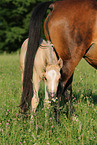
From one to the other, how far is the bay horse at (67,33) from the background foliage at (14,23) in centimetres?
2587

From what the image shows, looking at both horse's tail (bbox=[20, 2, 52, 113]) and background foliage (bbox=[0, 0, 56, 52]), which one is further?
background foliage (bbox=[0, 0, 56, 52])

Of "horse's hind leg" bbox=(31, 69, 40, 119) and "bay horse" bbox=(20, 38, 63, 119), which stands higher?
"bay horse" bbox=(20, 38, 63, 119)

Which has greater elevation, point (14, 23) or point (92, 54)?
point (14, 23)

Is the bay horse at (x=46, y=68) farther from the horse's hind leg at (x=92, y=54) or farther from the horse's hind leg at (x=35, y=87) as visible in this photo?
the horse's hind leg at (x=92, y=54)

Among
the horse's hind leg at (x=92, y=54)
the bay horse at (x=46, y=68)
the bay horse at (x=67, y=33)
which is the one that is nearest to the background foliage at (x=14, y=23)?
the bay horse at (x=67, y=33)

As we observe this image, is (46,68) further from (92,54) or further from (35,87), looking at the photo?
(92,54)

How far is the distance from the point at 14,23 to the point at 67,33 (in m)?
29.8

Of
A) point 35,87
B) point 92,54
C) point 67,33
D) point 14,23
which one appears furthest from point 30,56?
point 14,23

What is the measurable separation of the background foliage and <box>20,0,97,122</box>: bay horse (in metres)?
25.9

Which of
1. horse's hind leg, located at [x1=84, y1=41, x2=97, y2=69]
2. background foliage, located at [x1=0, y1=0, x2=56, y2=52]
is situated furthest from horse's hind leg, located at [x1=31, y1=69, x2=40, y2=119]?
background foliage, located at [x1=0, y1=0, x2=56, y2=52]

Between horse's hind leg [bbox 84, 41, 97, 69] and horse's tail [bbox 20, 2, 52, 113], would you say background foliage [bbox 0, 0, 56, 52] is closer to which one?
horse's tail [bbox 20, 2, 52, 113]

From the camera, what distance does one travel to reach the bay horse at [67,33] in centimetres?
311

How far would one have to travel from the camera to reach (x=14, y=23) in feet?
103

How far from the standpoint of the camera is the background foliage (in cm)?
2917
